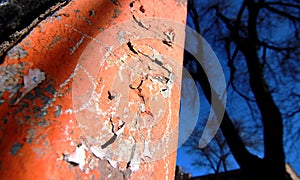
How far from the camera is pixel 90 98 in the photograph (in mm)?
301

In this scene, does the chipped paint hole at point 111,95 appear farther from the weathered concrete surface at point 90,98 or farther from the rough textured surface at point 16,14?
the rough textured surface at point 16,14

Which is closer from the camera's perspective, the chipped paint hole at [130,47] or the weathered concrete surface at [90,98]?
the weathered concrete surface at [90,98]

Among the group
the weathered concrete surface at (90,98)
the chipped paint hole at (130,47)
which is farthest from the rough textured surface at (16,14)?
the chipped paint hole at (130,47)

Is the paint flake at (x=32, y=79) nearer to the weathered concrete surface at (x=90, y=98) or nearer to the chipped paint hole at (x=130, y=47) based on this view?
the weathered concrete surface at (x=90, y=98)

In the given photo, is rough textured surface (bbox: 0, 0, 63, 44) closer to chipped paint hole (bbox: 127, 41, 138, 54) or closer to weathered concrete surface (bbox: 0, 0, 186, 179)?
weathered concrete surface (bbox: 0, 0, 186, 179)

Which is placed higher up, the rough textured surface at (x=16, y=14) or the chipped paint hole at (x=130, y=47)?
the chipped paint hole at (x=130, y=47)

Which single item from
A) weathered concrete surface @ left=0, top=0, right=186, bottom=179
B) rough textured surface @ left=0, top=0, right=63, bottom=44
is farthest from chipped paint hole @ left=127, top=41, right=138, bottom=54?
rough textured surface @ left=0, top=0, right=63, bottom=44

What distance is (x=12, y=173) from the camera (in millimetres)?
215

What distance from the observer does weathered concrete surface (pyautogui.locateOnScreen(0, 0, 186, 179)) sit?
24 centimetres

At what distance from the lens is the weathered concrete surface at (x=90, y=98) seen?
0.24 meters

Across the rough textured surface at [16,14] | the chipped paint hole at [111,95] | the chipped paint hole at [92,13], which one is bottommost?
the chipped paint hole at [111,95]

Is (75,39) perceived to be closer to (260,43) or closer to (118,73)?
(118,73)

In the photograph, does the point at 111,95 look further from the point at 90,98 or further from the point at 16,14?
the point at 16,14

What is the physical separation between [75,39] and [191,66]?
3.23m
